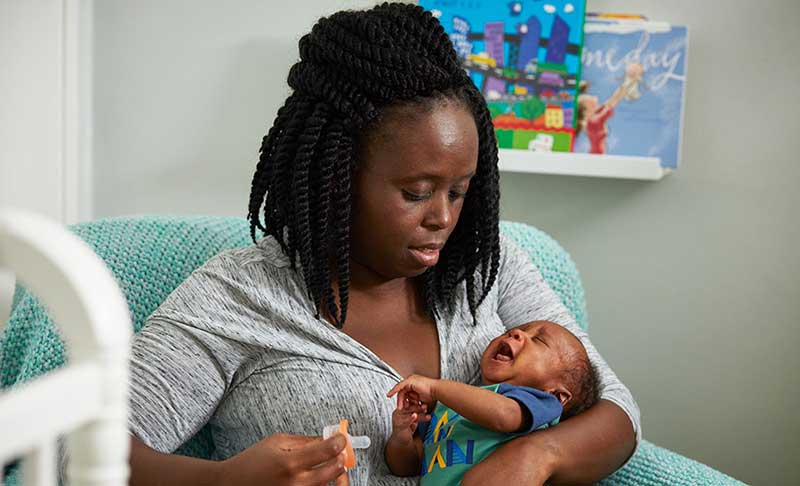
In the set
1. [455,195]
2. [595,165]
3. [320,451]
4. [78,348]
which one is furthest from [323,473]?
[595,165]

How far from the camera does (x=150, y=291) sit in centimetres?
152

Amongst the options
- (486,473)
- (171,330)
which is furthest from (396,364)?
(171,330)

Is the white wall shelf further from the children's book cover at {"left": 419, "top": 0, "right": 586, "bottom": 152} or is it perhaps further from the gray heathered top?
the gray heathered top

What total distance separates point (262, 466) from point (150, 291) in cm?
57

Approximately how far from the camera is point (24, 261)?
1.73ft

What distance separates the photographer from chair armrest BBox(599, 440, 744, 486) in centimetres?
137

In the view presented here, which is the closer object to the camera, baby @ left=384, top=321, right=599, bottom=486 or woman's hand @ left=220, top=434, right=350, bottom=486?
woman's hand @ left=220, top=434, right=350, bottom=486

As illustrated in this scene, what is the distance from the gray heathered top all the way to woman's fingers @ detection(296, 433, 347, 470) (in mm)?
241

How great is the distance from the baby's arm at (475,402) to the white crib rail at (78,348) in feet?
2.26

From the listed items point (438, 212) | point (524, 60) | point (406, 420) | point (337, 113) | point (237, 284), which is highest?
point (524, 60)

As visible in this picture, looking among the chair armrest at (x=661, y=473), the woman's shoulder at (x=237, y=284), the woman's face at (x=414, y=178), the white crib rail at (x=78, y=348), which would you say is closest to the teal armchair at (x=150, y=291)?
the chair armrest at (x=661, y=473)

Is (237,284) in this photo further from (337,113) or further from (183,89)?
(183,89)

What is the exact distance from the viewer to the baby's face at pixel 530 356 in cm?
131

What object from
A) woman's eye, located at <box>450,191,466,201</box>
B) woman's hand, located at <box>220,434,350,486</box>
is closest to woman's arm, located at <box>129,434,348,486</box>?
woman's hand, located at <box>220,434,350,486</box>
